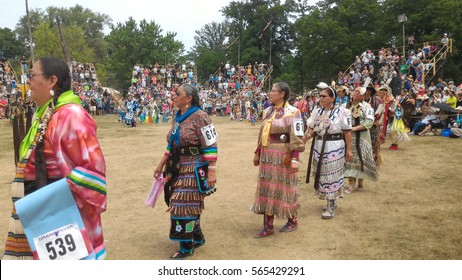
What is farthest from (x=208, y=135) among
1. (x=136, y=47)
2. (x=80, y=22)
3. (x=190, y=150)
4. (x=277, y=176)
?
(x=80, y=22)

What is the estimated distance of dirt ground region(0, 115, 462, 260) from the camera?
15.0ft

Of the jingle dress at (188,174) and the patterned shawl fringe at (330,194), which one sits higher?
the jingle dress at (188,174)

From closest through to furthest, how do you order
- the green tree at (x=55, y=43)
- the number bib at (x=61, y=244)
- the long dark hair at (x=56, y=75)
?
the number bib at (x=61, y=244) → the long dark hair at (x=56, y=75) → the green tree at (x=55, y=43)

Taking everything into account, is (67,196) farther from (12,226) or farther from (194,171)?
(194,171)

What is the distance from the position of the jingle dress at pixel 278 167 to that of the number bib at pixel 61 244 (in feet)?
10.0

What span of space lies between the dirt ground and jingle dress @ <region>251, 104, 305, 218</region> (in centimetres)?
41

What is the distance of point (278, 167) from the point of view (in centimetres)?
501

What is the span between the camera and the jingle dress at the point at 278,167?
194 inches

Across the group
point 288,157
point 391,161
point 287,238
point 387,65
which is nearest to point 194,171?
point 288,157

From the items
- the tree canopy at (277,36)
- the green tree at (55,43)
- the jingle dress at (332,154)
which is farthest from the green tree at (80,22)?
the jingle dress at (332,154)

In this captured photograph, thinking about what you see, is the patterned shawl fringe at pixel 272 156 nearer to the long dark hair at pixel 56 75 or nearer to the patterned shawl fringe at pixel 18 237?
the long dark hair at pixel 56 75

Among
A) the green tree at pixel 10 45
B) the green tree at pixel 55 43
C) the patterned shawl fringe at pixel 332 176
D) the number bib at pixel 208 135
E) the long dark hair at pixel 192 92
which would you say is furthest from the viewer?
the green tree at pixel 10 45

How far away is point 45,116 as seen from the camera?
101 inches

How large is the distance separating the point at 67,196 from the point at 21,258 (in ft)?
2.05
